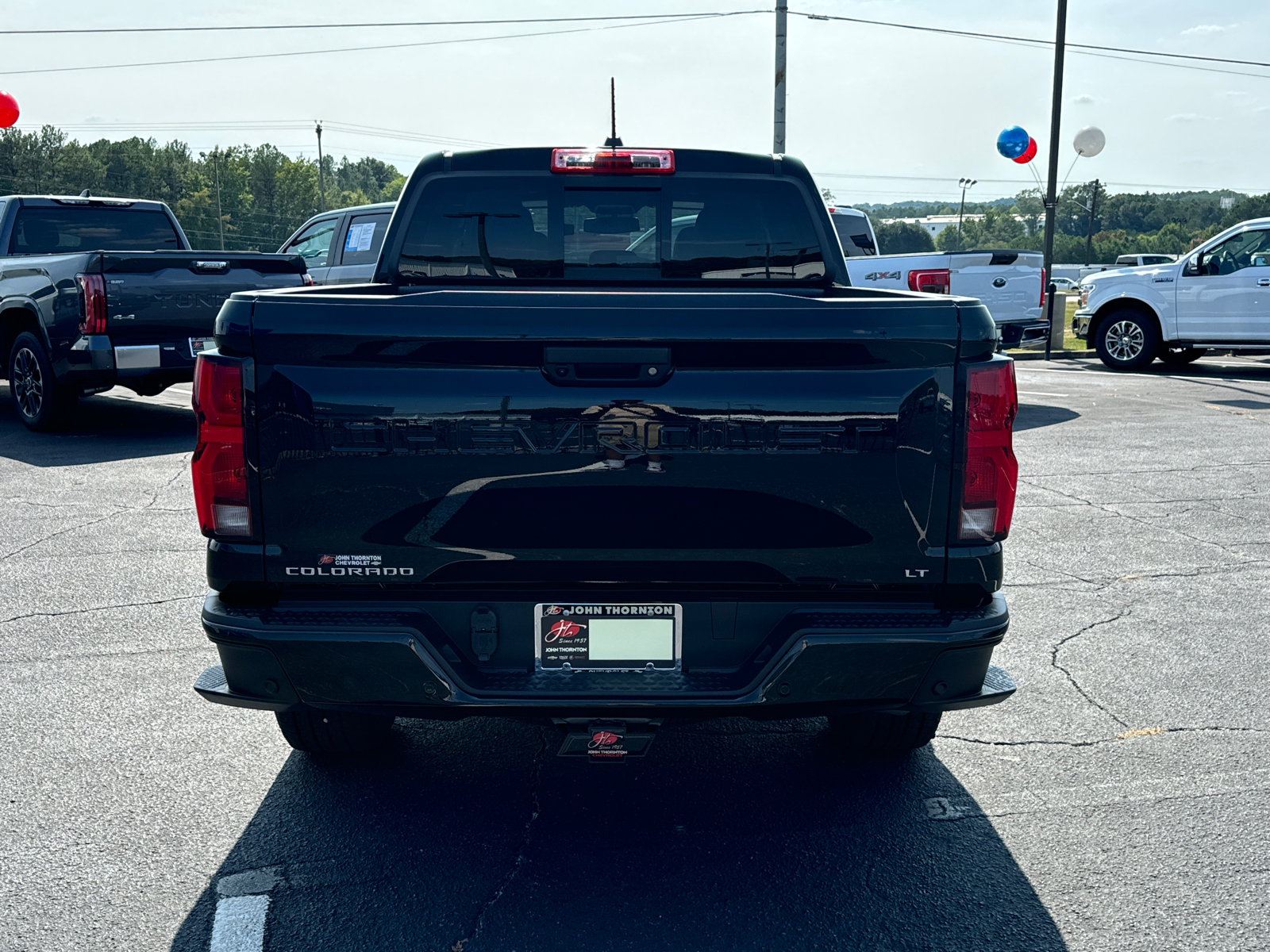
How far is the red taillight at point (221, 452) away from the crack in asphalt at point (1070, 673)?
3270mm

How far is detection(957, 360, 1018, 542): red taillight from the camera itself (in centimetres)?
285

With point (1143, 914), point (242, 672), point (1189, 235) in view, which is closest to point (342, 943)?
point (242, 672)

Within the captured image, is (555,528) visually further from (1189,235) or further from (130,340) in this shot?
(1189,235)

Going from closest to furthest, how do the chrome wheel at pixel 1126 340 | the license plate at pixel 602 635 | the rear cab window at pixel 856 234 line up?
1. the license plate at pixel 602 635
2. the rear cab window at pixel 856 234
3. the chrome wheel at pixel 1126 340

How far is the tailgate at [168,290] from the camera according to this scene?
1027 cm

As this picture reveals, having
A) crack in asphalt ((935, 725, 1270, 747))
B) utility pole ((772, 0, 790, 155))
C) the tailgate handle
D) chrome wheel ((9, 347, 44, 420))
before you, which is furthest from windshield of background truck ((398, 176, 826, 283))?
utility pole ((772, 0, 790, 155))

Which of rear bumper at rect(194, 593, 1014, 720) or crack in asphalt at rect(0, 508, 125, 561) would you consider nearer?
rear bumper at rect(194, 593, 1014, 720)

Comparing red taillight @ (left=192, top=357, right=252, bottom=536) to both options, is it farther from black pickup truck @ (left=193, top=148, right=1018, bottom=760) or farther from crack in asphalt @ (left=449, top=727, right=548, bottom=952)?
crack in asphalt @ (left=449, top=727, right=548, bottom=952)

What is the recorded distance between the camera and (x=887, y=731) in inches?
147

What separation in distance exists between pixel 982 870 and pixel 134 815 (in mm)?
2558

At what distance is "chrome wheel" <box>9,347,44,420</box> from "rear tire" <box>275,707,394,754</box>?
8.89 meters

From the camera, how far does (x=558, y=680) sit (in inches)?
112

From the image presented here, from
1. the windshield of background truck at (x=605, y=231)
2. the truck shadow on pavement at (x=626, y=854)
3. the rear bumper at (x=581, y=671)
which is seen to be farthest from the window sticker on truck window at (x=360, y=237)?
the rear bumper at (x=581, y=671)

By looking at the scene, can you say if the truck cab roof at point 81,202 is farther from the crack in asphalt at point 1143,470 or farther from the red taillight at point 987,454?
the red taillight at point 987,454
